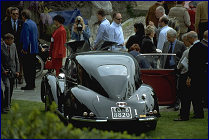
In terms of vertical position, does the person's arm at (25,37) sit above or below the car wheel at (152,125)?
above

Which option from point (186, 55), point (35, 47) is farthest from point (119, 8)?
point (186, 55)

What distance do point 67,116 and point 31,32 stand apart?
662cm

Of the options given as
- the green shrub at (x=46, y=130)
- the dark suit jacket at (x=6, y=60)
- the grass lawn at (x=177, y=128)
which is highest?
the green shrub at (x=46, y=130)

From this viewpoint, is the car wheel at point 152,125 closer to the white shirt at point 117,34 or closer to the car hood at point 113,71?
the car hood at point 113,71

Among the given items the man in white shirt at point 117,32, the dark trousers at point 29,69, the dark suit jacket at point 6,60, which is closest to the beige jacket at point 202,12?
the man in white shirt at point 117,32

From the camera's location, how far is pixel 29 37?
16.4 metres

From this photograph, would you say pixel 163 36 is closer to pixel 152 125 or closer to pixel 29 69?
pixel 29 69

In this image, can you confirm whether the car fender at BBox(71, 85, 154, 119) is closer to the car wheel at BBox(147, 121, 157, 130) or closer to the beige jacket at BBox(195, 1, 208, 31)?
the car wheel at BBox(147, 121, 157, 130)

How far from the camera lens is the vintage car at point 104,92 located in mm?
9852

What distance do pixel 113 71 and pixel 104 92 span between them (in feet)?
1.81

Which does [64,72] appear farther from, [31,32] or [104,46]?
[31,32]

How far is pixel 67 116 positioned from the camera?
1009cm

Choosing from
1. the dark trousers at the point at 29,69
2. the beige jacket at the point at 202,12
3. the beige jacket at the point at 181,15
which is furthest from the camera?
the beige jacket at the point at 181,15

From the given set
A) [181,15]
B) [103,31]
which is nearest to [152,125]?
[103,31]
